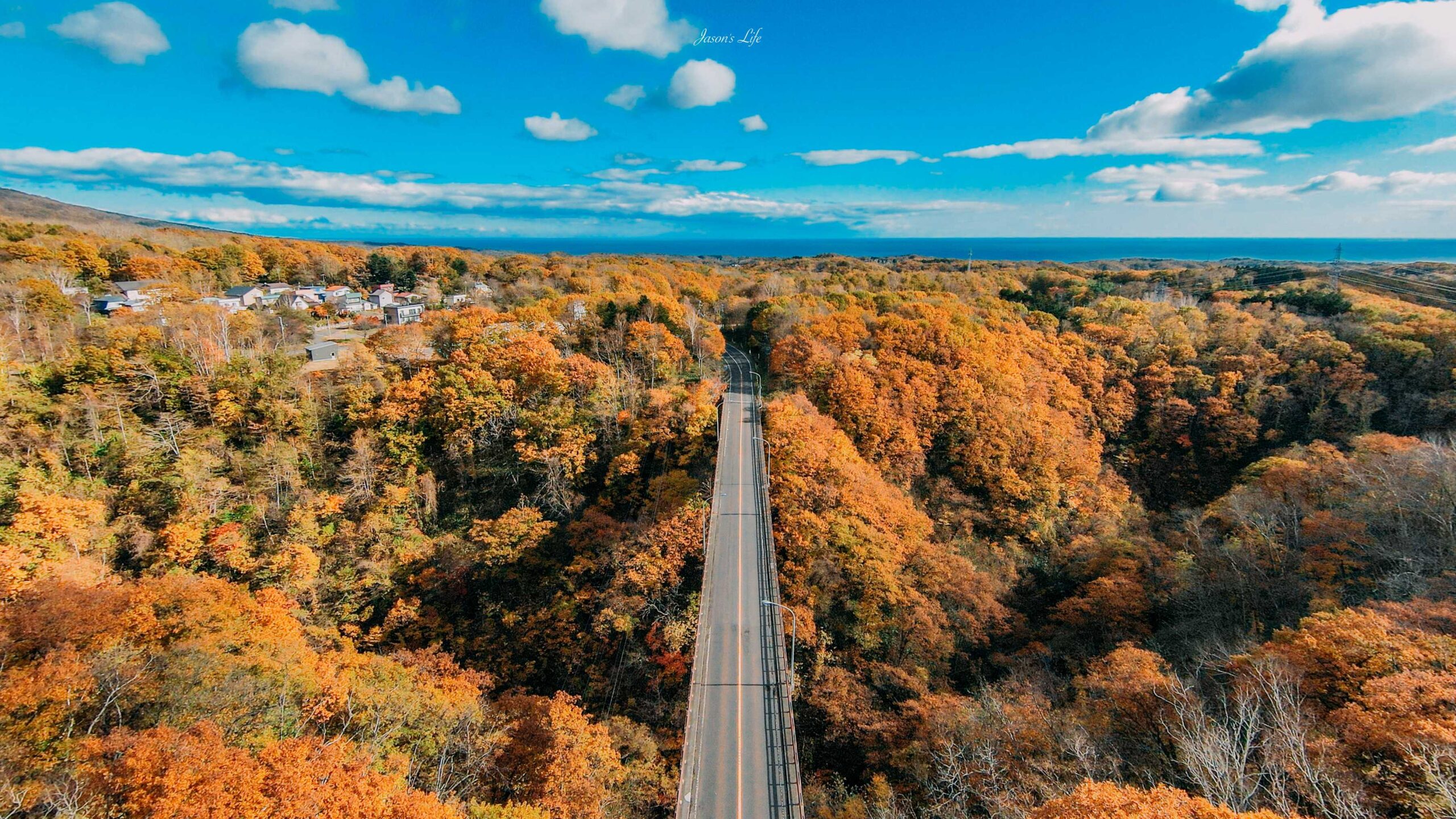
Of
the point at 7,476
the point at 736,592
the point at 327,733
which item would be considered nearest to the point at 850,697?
the point at 736,592

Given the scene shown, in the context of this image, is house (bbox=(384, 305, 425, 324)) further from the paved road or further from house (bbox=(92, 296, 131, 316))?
the paved road

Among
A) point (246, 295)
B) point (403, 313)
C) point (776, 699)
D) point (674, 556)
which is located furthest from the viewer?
point (403, 313)

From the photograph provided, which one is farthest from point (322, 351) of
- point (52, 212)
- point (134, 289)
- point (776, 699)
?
point (52, 212)

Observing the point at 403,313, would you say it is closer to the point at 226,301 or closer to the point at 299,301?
the point at 299,301

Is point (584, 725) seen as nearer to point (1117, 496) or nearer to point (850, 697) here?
point (850, 697)

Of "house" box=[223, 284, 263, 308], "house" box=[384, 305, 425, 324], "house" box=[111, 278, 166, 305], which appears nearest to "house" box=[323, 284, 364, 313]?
"house" box=[384, 305, 425, 324]
